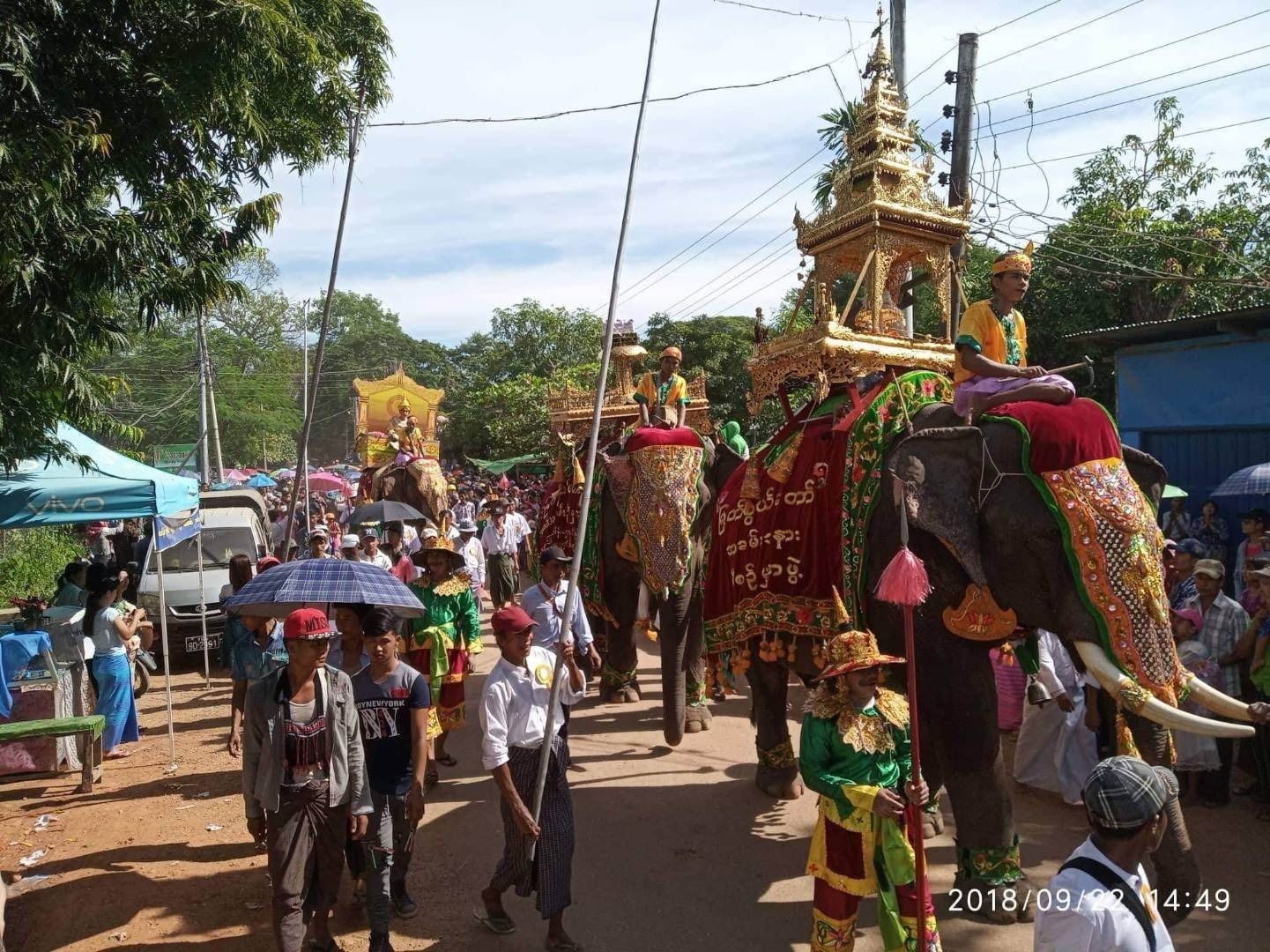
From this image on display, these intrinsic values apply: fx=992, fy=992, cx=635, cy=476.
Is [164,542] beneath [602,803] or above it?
above

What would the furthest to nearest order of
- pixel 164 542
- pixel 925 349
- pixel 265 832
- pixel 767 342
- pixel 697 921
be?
pixel 164 542 < pixel 767 342 < pixel 925 349 < pixel 697 921 < pixel 265 832

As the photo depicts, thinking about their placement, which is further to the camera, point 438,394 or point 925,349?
point 438,394

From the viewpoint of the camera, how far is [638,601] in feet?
28.3

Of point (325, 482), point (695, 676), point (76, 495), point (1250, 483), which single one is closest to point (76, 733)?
point (76, 495)

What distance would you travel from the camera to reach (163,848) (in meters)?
6.00

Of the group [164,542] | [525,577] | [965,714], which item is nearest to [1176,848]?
[965,714]

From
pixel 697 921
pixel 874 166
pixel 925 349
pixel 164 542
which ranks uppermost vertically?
pixel 874 166

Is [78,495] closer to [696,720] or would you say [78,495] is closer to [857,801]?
[696,720]

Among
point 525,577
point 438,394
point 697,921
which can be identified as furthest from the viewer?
point 525,577

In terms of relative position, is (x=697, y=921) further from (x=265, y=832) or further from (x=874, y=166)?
(x=874, y=166)

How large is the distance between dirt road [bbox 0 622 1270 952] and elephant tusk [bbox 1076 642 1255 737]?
1.27 metres

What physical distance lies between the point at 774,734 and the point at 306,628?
11.1 feet

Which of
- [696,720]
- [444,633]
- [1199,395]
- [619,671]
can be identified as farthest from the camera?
[1199,395]

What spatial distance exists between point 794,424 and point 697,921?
9.88ft
